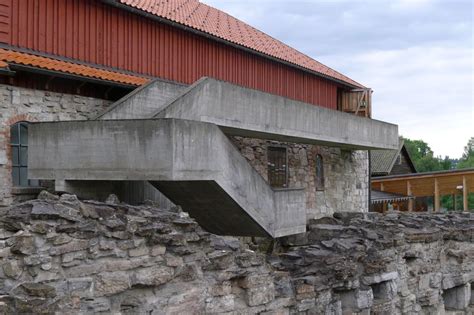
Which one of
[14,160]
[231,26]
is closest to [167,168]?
[14,160]

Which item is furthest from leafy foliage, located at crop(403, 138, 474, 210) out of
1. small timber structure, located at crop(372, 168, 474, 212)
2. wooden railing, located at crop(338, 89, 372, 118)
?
wooden railing, located at crop(338, 89, 372, 118)

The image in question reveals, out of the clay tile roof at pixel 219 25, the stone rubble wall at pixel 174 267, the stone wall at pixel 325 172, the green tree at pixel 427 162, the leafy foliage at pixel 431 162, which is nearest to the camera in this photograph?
the stone rubble wall at pixel 174 267

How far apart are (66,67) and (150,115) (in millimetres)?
1864

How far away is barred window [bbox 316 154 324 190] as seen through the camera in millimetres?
17938

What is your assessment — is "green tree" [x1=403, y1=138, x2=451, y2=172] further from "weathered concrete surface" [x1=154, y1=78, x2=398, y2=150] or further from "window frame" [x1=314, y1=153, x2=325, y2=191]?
"weathered concrete surface" [x1=154, y1=78, x2=398, y2=150]

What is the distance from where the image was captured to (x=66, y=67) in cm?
1038

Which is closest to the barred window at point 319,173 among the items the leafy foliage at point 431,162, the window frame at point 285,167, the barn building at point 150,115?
the barn building at point 150,115

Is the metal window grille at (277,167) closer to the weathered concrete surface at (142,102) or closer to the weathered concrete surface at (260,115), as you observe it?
the weathered concrete surface at (260,115)

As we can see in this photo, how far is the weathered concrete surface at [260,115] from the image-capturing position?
9828 millimetres

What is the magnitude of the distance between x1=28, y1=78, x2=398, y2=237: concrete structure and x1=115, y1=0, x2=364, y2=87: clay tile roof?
11.2ft

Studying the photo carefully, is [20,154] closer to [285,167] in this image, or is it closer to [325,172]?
[285,167]

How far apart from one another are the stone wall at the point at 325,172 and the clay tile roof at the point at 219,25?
9.30ft

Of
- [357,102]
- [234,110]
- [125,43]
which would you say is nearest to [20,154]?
[125,43]

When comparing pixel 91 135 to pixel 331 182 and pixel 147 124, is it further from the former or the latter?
pixel 331 182
